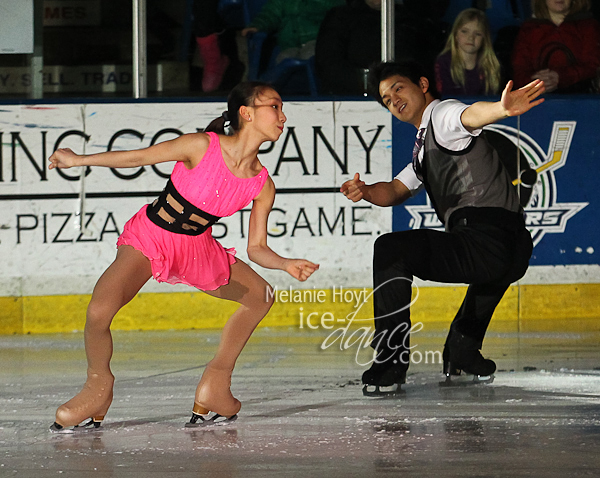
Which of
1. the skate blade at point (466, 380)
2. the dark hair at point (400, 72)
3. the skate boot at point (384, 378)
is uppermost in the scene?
the dark hair at point (400, 72)

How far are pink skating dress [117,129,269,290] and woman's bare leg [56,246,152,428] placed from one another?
2.7 inches

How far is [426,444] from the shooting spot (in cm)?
345

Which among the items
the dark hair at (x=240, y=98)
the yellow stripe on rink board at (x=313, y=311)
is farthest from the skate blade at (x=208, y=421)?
the yellow stripe on rink board at (x=313, y=311)

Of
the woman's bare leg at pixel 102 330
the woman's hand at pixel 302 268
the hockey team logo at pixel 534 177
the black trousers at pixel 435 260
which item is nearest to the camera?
the woman's hand at pixel 302 268

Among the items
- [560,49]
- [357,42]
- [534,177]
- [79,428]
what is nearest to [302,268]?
[79,428]

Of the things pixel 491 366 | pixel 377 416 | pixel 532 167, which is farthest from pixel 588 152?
pixel 377 416

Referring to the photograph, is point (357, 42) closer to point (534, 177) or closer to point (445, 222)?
point (534, 177)

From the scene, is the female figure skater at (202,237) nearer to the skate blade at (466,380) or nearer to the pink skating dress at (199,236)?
the pink skating dress at (199,236)

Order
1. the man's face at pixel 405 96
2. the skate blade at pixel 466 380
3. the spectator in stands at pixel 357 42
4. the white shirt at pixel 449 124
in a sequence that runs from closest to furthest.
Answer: the white shirt at pixel 449 124 → the man's face at pixel 405 96 → the skate blade at pixel 466 380 → the spectator in stands at pixel 357 42

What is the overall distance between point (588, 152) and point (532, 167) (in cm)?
44

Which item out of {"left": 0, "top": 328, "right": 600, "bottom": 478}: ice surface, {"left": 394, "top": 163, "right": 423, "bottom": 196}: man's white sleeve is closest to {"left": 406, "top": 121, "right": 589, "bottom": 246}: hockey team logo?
{"left": 0, "top": 328, "right": 600, "bottom": 478}: ice surface

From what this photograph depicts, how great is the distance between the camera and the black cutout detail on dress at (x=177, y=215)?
12.4 feet

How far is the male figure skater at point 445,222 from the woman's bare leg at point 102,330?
3.80 ft

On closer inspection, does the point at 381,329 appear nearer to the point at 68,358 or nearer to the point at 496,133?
the point at 68,358
